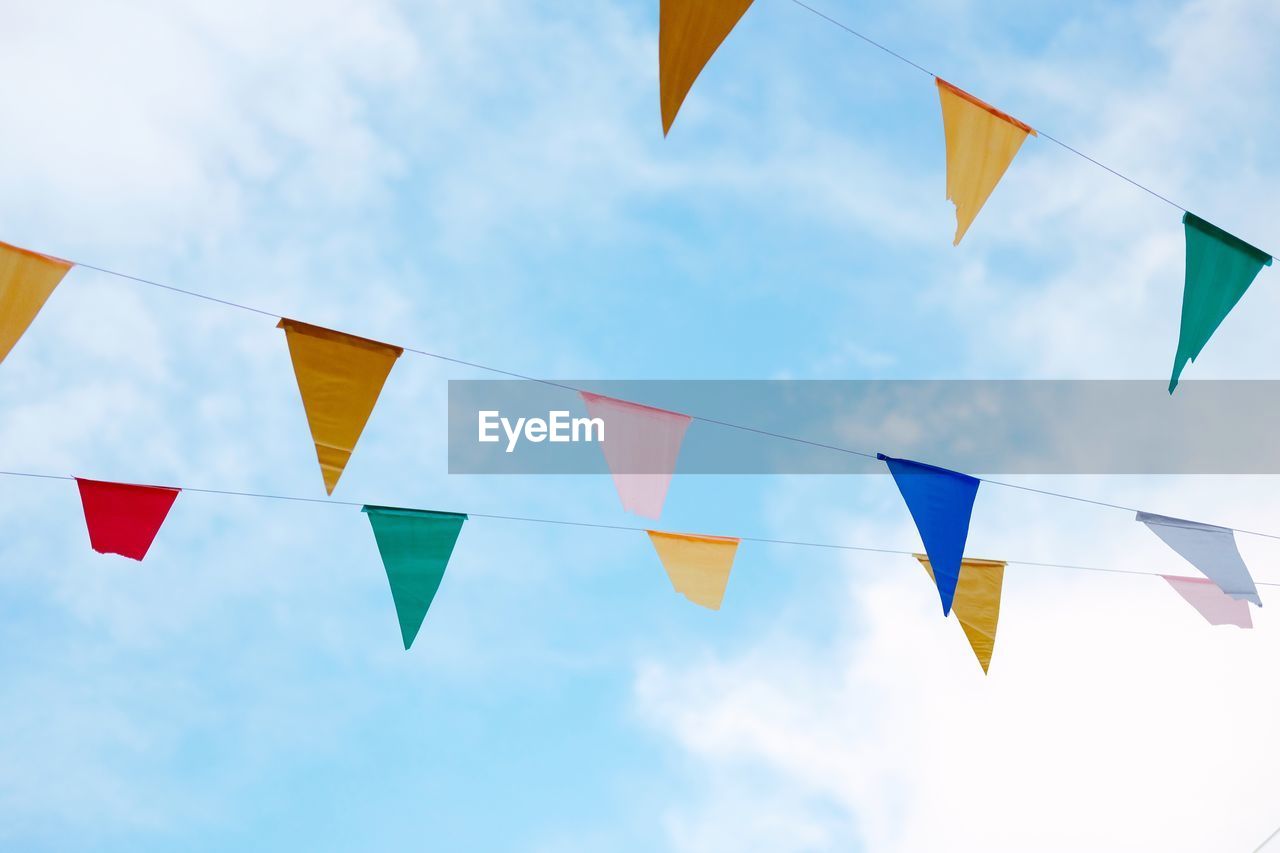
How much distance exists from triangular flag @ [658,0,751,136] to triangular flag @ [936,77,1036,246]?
4.67 ft

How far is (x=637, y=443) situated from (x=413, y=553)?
126 cm

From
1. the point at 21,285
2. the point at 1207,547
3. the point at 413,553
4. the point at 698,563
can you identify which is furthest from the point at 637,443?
the point at 1207,547

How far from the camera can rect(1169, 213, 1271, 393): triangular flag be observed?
212 inches

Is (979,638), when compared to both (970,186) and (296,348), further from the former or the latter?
(296,348)

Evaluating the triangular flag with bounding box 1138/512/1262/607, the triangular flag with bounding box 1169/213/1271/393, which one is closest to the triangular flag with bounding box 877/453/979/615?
the triangular flag with bounding box 1169/213/1271/393

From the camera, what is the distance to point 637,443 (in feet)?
17.7

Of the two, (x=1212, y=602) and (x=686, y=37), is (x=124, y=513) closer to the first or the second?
(x=686, y=37)

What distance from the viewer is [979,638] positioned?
634 centimetres

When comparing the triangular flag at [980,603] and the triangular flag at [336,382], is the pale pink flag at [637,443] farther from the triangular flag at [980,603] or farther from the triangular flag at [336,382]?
the triangular flag at [980,603]

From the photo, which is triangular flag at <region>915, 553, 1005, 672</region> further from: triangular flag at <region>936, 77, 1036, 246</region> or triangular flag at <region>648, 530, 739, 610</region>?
triangular flag at <region>936, 77, 1036, 246</region>

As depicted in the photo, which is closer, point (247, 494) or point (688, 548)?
point (247, 494)

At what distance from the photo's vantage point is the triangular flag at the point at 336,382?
481 centimetres

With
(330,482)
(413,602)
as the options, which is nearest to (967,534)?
(413,602)

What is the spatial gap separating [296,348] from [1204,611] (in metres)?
5.94
